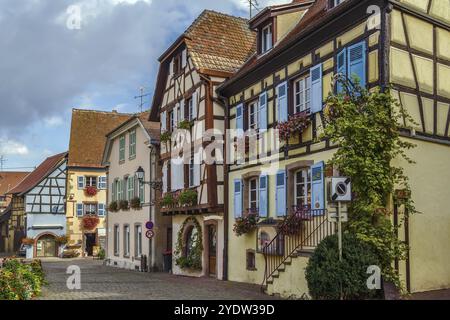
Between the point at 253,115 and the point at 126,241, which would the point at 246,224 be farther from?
the point at 126,241

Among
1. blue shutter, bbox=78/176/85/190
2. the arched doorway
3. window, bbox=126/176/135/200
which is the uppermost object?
blue shutter, bbox=78/176/85/190

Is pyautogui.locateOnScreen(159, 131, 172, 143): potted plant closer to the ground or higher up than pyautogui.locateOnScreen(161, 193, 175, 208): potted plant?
higher up

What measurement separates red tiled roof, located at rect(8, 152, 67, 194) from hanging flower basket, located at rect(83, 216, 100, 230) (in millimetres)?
4971

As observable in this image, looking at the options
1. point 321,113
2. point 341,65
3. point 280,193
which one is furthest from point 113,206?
point 341,65

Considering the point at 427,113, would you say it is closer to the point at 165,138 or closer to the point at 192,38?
the point at 192,38

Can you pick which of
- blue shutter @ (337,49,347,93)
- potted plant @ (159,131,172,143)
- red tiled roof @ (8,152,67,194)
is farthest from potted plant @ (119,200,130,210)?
blue shutter @ (337,49,347,93)

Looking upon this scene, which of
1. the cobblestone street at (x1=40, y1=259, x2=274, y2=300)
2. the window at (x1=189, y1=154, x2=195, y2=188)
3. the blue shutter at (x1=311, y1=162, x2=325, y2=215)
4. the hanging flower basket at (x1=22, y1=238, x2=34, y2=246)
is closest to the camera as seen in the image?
the blue shutter at (x1=311, y1=162, x2=325, y2=215)

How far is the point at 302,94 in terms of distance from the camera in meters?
15.8

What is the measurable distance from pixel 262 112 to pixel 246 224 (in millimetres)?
3357

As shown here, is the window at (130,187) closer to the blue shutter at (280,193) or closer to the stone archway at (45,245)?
the blue shutter at (280,193)

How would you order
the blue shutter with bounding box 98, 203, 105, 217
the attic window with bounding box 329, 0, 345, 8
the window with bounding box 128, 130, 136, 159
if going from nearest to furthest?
the attic window with bounding box 329, 0, 345, 8 → the window with bounding box 128, 130, 136, 159 → the blue shutter with bounding box 98, 203, 105, 217

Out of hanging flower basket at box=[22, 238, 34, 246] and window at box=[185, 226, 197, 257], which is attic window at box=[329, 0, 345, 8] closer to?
window at box=[185, 226, 197, 257]

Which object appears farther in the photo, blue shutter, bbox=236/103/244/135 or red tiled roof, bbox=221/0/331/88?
blue shutter, bbox=236/103/244/135

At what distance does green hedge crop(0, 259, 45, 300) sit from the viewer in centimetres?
1279
